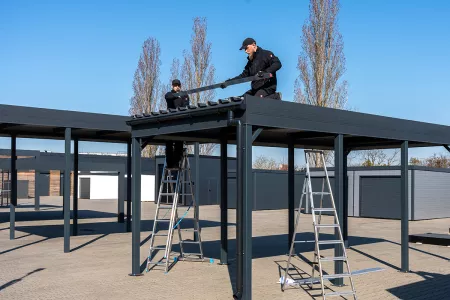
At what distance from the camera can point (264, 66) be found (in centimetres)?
858

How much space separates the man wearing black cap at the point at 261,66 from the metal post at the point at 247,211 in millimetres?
1116

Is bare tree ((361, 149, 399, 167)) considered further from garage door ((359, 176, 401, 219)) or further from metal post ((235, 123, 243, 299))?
metal post ((235, 123, 243, 299))

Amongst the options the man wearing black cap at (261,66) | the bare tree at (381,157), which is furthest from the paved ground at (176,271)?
the bare tree at (381,157)

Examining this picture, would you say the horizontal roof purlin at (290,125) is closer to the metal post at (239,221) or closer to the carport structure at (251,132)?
the carport structure at (251,132)

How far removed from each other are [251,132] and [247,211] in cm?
110

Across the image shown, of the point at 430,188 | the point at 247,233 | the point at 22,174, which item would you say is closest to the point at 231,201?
the point at 430,188

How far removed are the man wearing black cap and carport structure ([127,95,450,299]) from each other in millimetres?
508

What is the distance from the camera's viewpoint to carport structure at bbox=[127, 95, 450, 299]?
749 centimetres

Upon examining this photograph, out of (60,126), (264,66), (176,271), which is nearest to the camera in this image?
(264,66)

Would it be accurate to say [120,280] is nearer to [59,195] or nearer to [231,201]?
[231,201]

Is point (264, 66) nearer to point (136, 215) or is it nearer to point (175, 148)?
point (136, 215)

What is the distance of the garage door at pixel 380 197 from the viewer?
84.4ft

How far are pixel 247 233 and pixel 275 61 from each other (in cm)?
276

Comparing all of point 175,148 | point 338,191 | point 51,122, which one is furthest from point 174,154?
point 338,191
